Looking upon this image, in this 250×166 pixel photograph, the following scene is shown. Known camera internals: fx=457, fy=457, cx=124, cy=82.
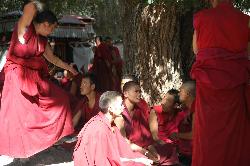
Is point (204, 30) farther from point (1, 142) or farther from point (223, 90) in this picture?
point (1, 142)

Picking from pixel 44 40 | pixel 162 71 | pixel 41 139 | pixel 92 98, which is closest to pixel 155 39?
pixel 162 71

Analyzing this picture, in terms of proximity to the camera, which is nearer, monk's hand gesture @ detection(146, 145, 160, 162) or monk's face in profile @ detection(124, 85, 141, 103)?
monk's hand gesture @ detection(146, 145, 160, 162)

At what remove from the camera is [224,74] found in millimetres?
3256

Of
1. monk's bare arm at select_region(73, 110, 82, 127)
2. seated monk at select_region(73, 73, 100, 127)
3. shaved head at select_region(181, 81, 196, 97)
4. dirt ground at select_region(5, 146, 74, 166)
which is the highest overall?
shaved head at select_region(181, 81, 196, 97)

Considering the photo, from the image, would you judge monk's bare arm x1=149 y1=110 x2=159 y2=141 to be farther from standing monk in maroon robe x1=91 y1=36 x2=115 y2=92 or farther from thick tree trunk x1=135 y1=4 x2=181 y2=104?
standing monk in maroon robe x1=91 y1=36 x2=115 y2=92

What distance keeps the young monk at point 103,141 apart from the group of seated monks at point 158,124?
0.35 m

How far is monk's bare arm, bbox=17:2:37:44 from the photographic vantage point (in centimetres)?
427

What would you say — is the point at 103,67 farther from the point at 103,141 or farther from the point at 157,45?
the point at 103,141

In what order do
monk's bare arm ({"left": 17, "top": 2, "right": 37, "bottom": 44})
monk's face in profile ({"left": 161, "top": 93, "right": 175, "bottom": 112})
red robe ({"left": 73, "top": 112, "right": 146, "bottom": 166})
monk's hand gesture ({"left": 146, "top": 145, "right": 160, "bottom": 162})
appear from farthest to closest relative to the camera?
monk's face in profile ({"left": 161, "top": 93, "right": 175, "bottom": 112}), monk's hand gesture ({"left": 146, "top": 145, "right": 160, "bottom": 162}), monk's bare arm ({"left": 17, "top": 2, "right": 37, "bottom": 44}), red robe ({"left": 73, "top": 112, "right": 146, "bottom": 166})

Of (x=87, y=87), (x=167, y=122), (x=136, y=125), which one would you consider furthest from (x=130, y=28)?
(x=136, y=125)

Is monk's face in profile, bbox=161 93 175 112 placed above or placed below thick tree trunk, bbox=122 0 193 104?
below

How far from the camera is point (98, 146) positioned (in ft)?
11.9

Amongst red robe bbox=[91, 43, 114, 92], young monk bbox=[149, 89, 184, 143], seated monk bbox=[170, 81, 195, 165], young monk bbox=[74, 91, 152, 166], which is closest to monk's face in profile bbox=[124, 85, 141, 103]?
young monk bbox=[149, 89, 184, 143]

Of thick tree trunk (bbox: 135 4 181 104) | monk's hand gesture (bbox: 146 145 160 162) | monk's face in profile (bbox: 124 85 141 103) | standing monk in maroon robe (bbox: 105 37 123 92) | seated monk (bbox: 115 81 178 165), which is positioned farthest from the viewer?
standing monk in maroon robe (bbox: 105 37 123 92)
